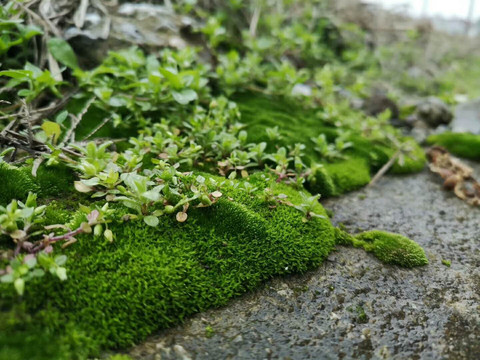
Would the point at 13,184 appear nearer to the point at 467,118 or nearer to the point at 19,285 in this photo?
the point at 19,285

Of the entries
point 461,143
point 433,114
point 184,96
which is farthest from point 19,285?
point 433,114

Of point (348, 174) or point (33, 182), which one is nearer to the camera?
point (33, 182)

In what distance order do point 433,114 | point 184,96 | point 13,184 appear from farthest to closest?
1. point 433,114
2. point 184,96
3. point 13,184

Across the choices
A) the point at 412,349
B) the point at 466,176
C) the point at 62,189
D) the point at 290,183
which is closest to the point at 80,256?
the point at 62,189

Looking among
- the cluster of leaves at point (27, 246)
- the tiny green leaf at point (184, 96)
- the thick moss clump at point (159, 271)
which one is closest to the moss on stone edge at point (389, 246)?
the thick moss clump at point (159, 271)

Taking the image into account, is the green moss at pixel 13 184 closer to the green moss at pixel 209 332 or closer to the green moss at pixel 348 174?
the green moss at pixel 209 332

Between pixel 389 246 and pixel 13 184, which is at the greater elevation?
pixel 13 184

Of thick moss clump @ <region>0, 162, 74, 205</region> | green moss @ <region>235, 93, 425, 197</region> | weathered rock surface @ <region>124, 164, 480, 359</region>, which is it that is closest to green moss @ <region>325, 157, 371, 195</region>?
green moss @ <region>235, 93, 425, 197</region>
